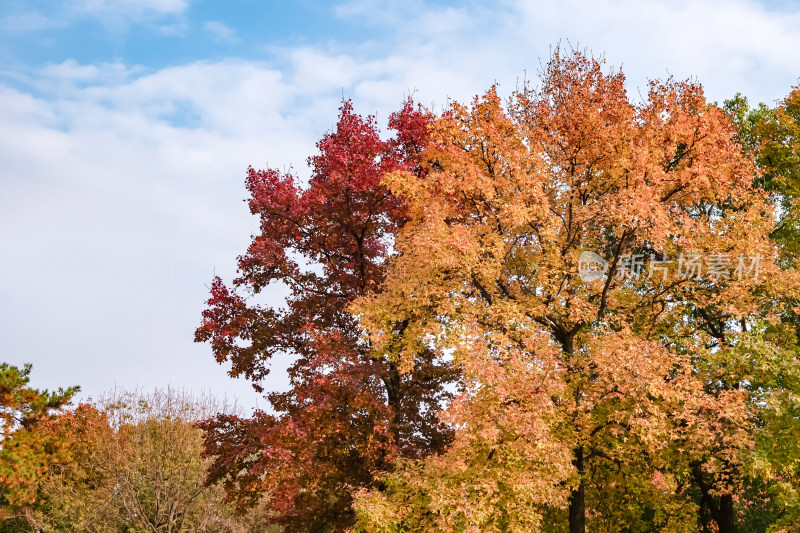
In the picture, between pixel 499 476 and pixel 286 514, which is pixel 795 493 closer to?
pixel 499 476

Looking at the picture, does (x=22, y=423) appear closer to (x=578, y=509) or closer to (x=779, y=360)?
(x=578, y=509)

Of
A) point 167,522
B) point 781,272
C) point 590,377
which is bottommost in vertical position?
point 167,522

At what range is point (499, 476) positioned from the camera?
13461mm

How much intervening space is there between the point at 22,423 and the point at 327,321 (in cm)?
1064

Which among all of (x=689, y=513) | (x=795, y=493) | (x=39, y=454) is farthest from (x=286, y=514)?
(x=795, y=493)

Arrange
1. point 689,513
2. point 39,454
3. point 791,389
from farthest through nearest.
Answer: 1. point 39,454
2. point 689,513
3. point 791,389

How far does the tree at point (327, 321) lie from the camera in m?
16.8

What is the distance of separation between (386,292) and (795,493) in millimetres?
10369

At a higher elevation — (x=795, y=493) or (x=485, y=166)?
(x=485, y=166)

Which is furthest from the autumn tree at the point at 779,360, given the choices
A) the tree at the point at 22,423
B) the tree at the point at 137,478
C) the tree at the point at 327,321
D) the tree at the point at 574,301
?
the tree at the point at 22,423

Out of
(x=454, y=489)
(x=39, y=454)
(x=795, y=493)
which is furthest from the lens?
(x=39, y=454)

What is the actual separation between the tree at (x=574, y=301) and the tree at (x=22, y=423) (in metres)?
11.1

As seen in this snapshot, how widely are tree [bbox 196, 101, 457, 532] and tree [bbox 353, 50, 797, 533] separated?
1.11 m

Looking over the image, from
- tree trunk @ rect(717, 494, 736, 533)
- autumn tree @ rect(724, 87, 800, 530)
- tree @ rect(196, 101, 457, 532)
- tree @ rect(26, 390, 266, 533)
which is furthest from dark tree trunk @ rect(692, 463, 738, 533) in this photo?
tree @ rect(26, 390, 266, 533)
